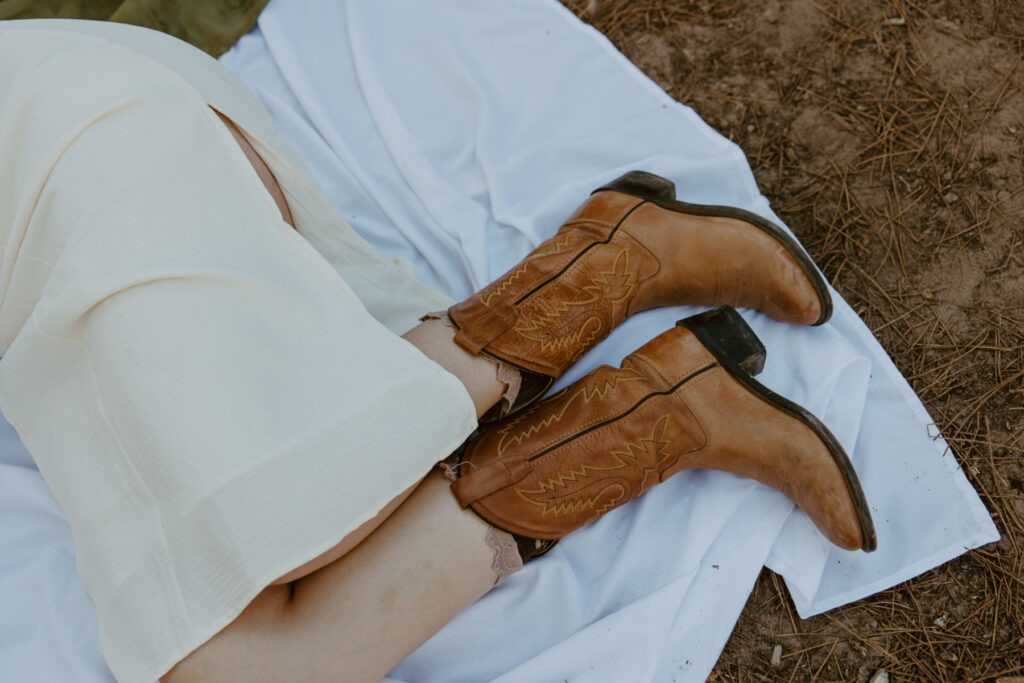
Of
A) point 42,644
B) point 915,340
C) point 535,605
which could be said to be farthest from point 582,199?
point 42,644

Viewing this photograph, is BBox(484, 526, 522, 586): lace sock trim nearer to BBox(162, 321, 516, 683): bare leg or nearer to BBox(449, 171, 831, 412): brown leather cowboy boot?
BBox(162, 321, 516, 683): bare leg

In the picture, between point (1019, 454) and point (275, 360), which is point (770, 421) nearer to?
point (1019, 454)

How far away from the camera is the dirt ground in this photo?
1.39 m

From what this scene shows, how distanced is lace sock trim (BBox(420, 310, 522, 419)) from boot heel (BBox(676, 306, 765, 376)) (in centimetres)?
34

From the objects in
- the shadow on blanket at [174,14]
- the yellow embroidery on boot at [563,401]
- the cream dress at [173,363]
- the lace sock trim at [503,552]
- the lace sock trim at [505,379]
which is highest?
the shadow on blanket at [174,14]

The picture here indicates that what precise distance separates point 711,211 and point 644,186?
15cm

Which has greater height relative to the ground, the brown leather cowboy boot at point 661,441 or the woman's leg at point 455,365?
the woman's leg at point 455,365

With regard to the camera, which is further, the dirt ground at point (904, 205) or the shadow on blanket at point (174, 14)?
the shadow on blanket at point (174, 14)

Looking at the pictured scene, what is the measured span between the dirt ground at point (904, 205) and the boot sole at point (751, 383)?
9.8 inches

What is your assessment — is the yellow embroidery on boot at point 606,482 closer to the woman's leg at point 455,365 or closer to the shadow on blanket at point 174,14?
the woman's leg at point 455,365

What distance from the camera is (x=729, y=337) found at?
1356 millimetres

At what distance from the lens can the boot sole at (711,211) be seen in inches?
56.1

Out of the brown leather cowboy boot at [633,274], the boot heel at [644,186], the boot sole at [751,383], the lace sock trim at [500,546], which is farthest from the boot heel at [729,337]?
the lace sock trim at [500,546]

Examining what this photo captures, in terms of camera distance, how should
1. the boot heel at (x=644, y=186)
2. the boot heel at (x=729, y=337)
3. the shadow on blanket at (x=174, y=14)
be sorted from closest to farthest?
the boot heel at (x=729, y=337), the boot heel at (x=644, y=186), the shadow on blanket at (x=174, y=14)
